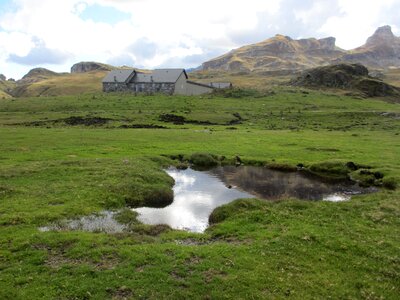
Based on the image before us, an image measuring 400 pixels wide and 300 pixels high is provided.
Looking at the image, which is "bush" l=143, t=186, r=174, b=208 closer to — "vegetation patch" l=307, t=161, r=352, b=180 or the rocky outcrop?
"vegetation patch" l=307, t=161, r=352, b=180

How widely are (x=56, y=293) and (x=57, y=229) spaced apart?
844cm

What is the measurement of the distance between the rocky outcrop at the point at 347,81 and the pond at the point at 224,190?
5435 inches

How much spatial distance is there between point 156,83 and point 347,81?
9087cm

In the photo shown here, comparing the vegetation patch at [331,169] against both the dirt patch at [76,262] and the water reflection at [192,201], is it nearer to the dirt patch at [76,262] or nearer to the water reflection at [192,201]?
the water reflection at [192,201]

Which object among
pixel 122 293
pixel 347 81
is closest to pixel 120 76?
pixel 347 81

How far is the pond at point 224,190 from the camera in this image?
3033cm

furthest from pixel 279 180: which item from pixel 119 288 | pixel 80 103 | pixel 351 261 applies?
pixel 80 103

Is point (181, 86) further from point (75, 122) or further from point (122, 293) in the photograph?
point (122, 293)

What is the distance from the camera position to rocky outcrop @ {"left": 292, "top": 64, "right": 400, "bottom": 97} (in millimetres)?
167875

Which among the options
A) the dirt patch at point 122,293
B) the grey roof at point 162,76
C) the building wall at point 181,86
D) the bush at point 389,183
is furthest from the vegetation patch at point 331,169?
the building wall at point 181,86

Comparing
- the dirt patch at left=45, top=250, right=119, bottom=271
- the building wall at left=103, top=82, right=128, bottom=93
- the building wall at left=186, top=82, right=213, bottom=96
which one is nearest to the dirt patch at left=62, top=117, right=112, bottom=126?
the dirt patch at left=45, top=250, right=119, bottom=271

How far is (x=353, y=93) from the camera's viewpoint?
159 meters

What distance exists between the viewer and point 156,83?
174500mm

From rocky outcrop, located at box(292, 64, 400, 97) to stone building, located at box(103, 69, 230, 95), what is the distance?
163 ft
